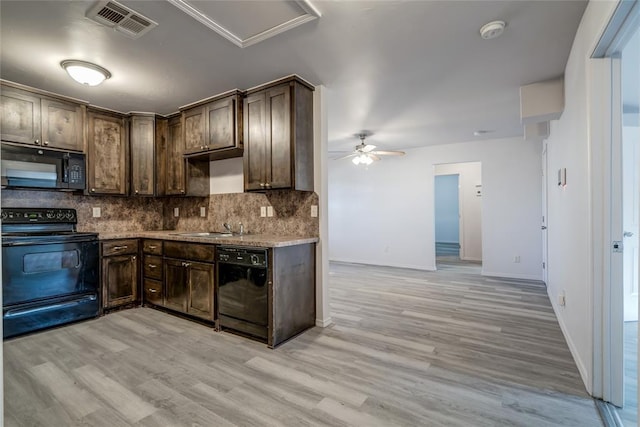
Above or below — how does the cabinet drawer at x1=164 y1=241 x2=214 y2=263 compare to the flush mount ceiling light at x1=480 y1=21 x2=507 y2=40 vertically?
below

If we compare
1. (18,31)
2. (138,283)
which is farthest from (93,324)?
(18,31)

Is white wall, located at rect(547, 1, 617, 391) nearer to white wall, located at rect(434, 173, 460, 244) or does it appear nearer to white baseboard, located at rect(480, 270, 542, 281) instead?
white baseboard, located at rect(480, 270, 542, 281)

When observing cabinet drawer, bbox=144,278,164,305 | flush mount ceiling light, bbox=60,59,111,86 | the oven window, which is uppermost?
flush mount ceiling light, bbox=60,59,111,86

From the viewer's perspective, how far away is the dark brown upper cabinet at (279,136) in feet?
10.0

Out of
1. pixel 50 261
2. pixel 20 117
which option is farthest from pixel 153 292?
pixel 20 117

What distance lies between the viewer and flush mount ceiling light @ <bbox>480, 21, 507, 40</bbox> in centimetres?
221

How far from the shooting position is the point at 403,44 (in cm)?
249

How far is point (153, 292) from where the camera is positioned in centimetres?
375

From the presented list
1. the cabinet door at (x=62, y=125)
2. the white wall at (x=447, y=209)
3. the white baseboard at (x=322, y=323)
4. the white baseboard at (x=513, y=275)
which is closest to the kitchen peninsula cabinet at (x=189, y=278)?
the white baseboard at (x=322, y=323)

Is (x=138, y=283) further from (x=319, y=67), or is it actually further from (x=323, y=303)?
(x=319, y=67)

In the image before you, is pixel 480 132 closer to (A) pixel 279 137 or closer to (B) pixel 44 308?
(A) pixel 279 137

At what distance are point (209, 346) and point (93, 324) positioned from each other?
1.52 m

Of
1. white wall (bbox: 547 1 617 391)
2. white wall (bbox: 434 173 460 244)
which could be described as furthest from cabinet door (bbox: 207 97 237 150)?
white wall (bbox: 434 173 460 244)

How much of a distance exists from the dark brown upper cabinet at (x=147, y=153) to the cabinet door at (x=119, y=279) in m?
0.93
